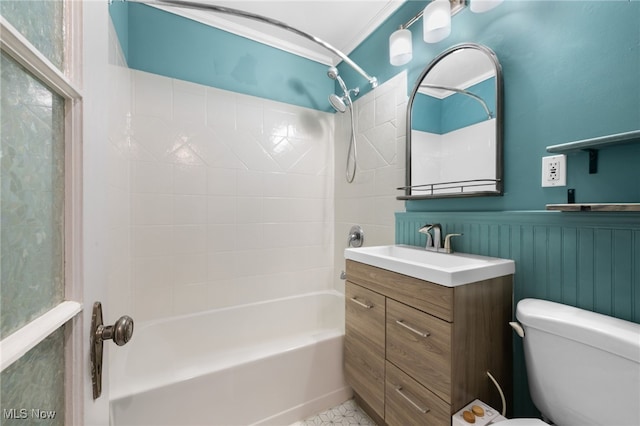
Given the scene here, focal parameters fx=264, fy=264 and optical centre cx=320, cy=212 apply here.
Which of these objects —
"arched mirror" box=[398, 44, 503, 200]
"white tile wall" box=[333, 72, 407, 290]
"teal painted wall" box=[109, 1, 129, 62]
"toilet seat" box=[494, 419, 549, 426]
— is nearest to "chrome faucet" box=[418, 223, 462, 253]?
"arched mirror" box=[398, 44, 503, 200]

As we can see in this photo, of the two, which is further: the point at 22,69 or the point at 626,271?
the point at 626,271

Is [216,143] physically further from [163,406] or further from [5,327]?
[5,327]

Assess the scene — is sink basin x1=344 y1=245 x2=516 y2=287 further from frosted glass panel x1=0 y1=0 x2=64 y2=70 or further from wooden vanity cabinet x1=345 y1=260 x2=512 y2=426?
frosted glass panel x1=0 y1=0 x2=64 y2=70

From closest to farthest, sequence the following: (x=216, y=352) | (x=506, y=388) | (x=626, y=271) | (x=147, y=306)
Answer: (x=626, y=271) → (x=506, y=388) → (x=147, y=306) → (x=216, y=352)

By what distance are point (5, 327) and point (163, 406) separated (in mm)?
1178

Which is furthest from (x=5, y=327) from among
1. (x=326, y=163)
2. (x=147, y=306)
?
(x=326, y=163)

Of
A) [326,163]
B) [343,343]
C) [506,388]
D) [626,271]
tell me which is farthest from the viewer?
[326,163]

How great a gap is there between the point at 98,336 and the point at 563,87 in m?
1.58

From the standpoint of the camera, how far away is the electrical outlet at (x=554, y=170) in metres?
0.98

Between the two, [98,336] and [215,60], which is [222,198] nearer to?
[215,60]

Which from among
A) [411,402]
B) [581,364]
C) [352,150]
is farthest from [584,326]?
[352,150]

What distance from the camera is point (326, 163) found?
92.4 inches

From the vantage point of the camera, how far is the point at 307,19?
1.87m

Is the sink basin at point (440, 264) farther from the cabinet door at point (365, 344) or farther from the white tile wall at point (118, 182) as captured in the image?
the white tile wall at point (118, 182)
